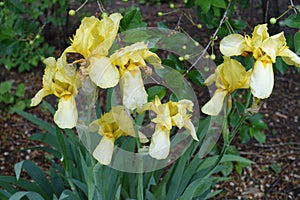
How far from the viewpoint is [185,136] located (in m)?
1.76

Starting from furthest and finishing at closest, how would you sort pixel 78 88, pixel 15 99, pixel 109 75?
pixel 15 99
pixel 78 88
pixel 109 75

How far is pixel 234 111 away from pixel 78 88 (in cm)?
113

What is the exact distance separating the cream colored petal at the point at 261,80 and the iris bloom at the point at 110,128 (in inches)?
12.0

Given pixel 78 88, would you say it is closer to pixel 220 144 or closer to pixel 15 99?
pixel 220 144

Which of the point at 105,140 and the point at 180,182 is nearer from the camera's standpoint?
the point at 105,140

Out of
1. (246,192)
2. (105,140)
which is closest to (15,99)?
(246,192)

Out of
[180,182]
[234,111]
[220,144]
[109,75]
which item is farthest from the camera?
[220,144]

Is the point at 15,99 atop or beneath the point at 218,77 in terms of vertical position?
beneath

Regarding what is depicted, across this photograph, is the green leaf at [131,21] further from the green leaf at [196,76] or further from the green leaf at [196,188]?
the green leaf at [196,188]

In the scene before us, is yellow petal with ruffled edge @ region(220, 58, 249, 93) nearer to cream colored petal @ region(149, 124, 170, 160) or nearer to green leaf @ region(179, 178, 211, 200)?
cream colored petal @ region(149, 124, 170, 160)

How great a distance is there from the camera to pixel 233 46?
1151mm

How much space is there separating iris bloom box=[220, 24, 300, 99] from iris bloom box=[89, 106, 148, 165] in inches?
11.1

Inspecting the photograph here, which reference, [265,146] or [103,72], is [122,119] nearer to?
[103,72]

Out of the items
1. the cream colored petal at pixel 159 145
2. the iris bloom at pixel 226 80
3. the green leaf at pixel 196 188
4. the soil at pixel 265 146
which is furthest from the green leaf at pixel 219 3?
the soil at pixel 265 146
